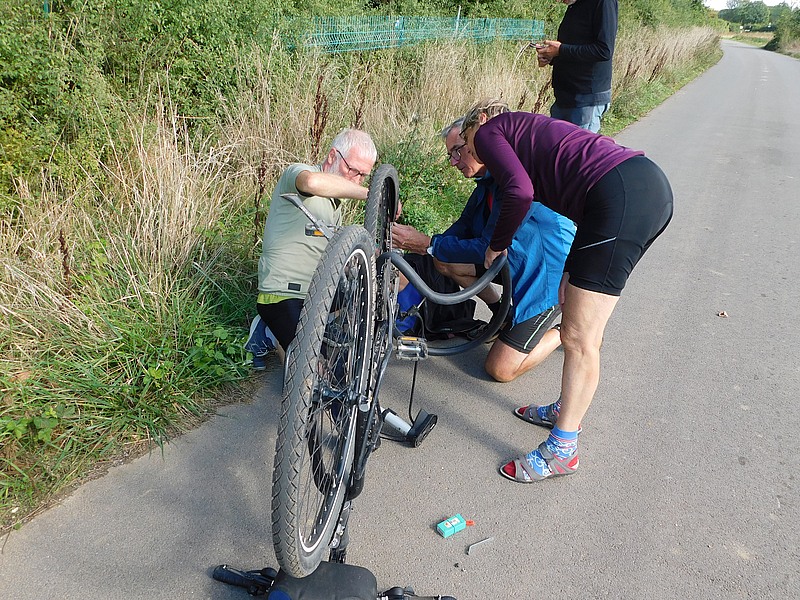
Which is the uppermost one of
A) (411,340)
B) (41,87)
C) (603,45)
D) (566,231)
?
(603,45)

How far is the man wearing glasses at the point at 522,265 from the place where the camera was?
11.9 feet

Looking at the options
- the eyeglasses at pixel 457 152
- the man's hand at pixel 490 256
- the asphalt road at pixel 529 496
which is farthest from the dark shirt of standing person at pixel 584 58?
the man's hand at pixel 490 256

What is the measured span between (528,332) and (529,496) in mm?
1060

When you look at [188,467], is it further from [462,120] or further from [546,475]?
[462,120]

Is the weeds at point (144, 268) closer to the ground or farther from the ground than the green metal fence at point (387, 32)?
closer to the ground

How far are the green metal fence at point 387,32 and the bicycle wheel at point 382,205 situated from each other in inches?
138

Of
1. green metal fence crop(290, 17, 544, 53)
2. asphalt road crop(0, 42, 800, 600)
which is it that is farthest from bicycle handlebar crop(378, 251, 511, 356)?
green metal fence crop(290, 17, 544, 53)

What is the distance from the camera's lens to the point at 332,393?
81.0 inches

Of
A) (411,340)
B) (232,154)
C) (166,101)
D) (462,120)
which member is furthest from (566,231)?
(166,101)

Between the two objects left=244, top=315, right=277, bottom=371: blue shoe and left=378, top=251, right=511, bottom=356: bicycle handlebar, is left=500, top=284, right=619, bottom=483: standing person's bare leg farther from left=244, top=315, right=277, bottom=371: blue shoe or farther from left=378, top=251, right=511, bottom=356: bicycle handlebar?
left=244, top=315, right=277, bottom=371: blue shoe

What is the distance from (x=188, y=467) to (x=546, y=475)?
5.31 feet

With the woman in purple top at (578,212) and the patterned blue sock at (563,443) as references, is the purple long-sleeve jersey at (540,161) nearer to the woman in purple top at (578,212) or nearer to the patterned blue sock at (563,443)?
the woman in purple top at (578,212)

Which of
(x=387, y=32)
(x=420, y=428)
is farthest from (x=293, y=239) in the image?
(x=387, y=32)

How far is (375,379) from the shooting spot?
2.52 m
